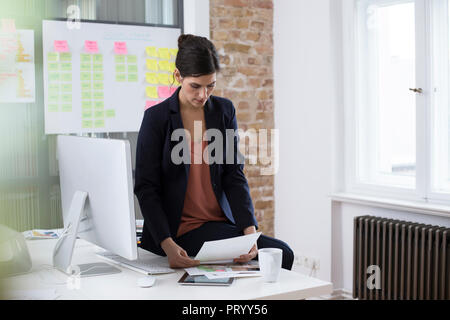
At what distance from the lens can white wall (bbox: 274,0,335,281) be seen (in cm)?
372

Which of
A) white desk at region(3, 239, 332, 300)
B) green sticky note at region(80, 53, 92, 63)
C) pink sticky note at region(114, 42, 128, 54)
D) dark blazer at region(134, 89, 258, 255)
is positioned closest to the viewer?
white desk at region(3, 239, 332, 300)

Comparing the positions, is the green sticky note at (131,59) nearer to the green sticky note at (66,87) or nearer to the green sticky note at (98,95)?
the green sticky note at (98,95)

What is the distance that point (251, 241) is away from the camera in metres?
1.66

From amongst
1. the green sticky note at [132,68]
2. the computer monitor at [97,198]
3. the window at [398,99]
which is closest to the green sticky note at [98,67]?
the green sticky note at [132,68]

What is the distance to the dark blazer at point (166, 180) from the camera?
189 centimetres

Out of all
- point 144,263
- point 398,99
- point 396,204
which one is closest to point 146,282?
point 144,263

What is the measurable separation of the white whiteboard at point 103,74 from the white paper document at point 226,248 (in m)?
2.07

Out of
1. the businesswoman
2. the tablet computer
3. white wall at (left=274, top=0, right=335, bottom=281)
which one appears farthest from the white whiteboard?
the tablet computer

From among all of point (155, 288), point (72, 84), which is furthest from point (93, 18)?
point (155, 288)

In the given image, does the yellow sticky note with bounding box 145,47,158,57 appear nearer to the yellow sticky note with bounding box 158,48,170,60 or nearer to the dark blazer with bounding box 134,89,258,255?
the yellow sticky note with bounding box 158,48,170,60

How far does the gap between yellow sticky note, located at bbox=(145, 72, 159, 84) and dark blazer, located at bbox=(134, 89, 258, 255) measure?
1882 mm

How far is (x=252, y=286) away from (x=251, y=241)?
209mm

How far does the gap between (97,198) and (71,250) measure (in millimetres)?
183

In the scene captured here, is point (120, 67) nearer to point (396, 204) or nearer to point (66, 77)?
point (66, 77)
